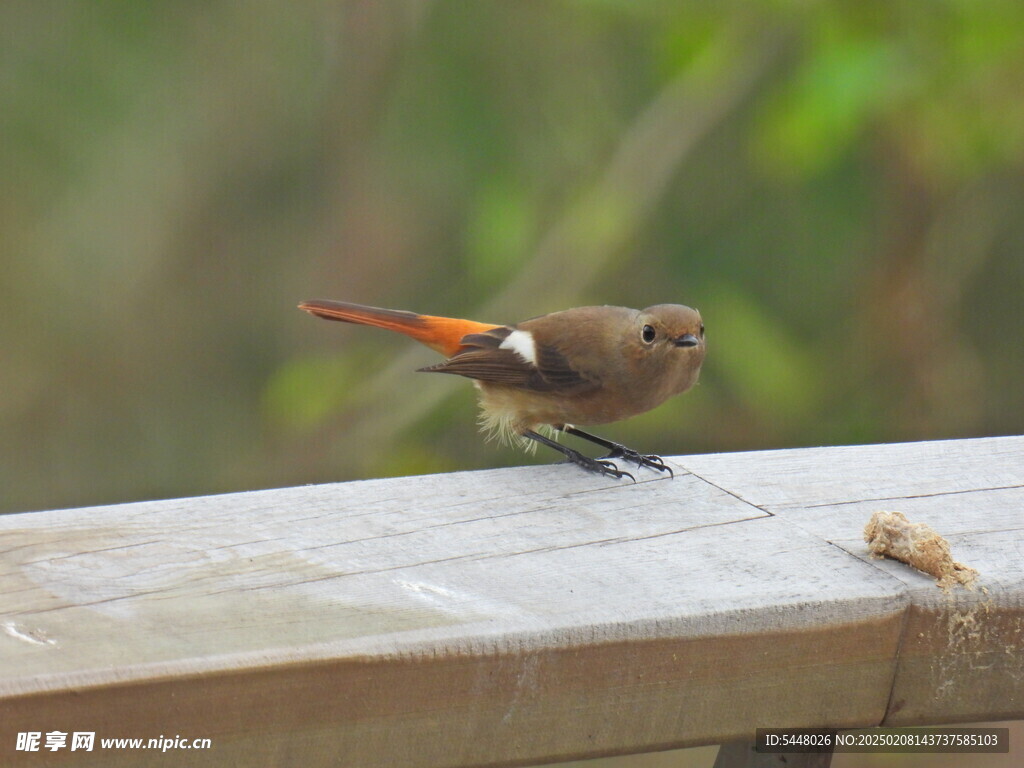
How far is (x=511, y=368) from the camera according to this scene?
404 centimetres

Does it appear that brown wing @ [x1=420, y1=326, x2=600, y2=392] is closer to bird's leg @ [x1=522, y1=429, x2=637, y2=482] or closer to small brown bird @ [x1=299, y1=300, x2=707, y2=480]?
small brown bird @ [x1=299, y1=300, x2=707, y2=480]

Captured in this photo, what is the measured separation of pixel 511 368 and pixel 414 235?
275 cm

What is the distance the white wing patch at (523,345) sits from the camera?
402 cm

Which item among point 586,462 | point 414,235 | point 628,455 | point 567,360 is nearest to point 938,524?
point 586,462

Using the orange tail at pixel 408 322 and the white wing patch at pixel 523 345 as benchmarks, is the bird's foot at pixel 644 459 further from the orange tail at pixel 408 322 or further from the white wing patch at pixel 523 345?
the orange tail at pixel 408 322

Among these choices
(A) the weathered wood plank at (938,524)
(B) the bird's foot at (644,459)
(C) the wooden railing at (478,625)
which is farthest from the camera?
(B) the bird's foot at (644,459)

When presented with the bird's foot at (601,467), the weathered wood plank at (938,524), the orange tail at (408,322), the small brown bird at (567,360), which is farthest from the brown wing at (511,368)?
the weathered wood plank at (938,524)

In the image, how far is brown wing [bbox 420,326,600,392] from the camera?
3947 mm

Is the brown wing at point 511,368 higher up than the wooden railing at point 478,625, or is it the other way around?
the brown wing at point 511,368

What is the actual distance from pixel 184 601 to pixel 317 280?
506cm

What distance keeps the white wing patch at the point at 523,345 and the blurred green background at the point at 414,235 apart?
1.48m

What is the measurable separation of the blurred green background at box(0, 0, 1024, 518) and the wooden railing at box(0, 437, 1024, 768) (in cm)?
340

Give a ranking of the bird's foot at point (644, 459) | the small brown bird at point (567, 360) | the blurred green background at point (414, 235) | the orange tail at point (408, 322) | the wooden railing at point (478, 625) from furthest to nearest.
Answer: the blurred green background at point (414, 235), the orange tail at point (408, 322), the small brown bird at point (567, 360), the bird's foot at point (644, 459), the wooden railing at point (478, 625)

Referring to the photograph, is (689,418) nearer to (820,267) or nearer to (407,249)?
(820,267)
